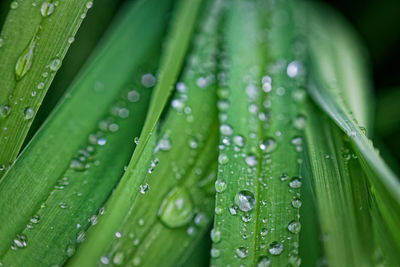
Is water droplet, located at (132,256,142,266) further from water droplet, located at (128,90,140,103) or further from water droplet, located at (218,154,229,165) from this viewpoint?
water droplet, located at (128,90,140,103)

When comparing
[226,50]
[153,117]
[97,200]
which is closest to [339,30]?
[226,50]

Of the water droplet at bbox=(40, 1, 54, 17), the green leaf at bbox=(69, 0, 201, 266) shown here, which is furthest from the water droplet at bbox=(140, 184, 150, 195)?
the water droplet at bbox=(40, 1, 54, 17)

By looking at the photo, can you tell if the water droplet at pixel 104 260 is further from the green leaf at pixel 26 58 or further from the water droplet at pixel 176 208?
the green leaf at pixel 26 58

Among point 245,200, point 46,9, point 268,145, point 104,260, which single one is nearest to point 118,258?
point 104,260

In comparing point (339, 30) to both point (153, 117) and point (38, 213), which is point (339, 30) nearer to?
point (153, 117)

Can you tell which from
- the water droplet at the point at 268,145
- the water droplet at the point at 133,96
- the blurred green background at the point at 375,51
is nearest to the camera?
the water droplet at the point at 268,145

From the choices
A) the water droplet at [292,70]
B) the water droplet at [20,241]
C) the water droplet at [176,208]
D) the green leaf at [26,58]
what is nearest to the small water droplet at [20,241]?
the water droplet at [20,241]
